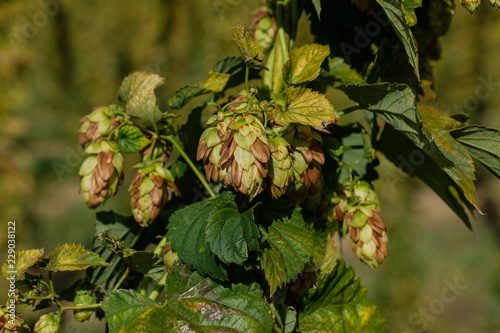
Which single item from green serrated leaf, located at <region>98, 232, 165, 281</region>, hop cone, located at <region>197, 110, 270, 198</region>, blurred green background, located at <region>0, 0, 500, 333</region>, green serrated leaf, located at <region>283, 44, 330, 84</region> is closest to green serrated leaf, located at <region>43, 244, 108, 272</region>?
green serrated leaf, located at <region>98, 232, 165, 281</region>

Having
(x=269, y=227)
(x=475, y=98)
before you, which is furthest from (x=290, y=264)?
(x=475, y=98)

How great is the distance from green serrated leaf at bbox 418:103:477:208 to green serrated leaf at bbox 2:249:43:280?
1.62 ft

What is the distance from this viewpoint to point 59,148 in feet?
25.2

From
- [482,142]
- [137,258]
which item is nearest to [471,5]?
[482,142]

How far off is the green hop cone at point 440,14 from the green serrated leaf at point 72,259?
23.2 inches

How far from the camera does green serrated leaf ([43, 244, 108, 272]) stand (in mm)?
604

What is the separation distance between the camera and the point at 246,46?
0.50 meters
